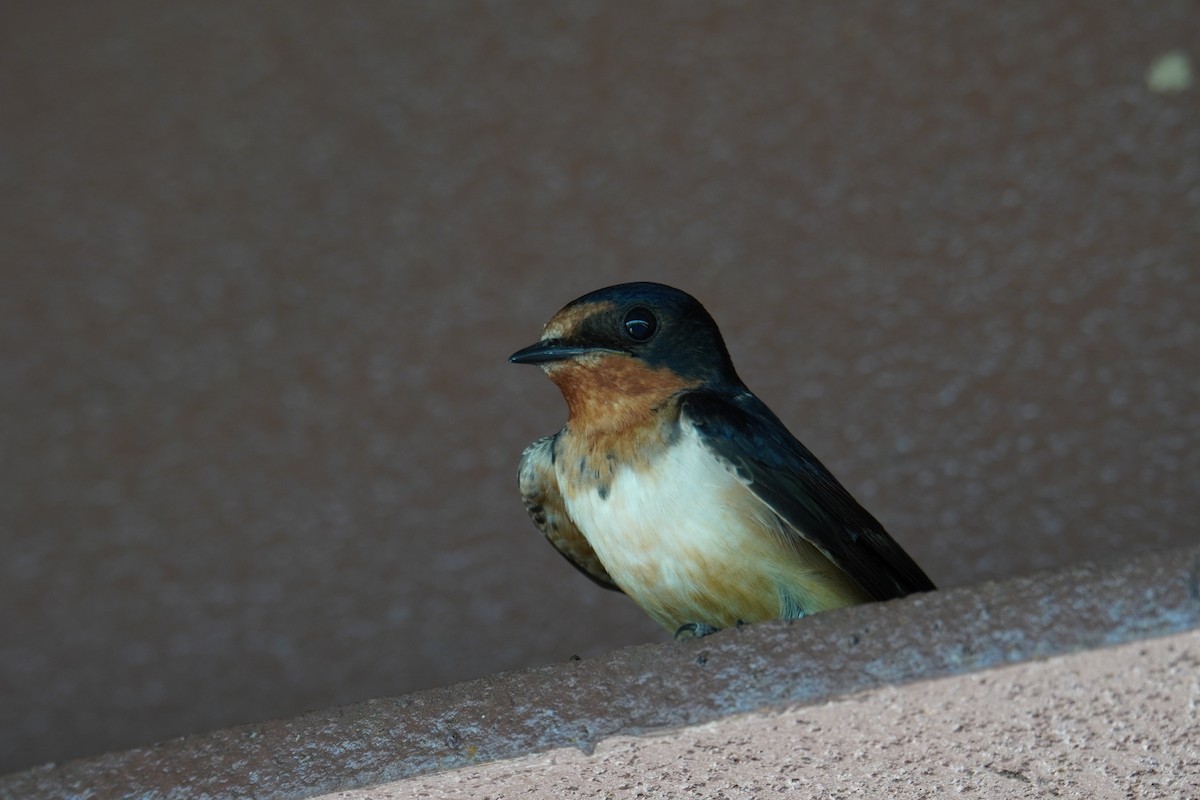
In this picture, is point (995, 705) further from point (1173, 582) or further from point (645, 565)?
point (645, 565)

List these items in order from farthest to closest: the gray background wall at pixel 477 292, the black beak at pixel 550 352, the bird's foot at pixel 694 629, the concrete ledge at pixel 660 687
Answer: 1. the gray background wall at pixel 477 292
2. the black beak at pixel 550 352
3. the bird's foot at pixel 694 629
4. the concrete ledge at pixel 660 687

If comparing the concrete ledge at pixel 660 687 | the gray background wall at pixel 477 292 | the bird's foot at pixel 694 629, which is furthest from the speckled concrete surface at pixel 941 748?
the gray background wall at pixel 477 292

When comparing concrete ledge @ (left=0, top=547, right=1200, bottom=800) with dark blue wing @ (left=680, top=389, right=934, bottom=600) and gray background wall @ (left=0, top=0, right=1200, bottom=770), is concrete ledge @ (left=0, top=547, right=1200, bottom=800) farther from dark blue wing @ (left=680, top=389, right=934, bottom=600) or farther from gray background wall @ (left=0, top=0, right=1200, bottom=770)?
gray background wall @ (left=0, top=0, right=1200, bottom=770)

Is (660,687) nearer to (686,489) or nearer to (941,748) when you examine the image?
(941,748)

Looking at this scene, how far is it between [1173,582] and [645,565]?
469 mm

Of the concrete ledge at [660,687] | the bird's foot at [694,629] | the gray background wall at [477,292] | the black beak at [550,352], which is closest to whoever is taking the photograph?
the concrete ledge at [660,687]

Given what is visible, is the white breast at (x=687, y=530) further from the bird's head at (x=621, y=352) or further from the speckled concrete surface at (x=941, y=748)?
the speckled concrete surface at (x=941, y=748)

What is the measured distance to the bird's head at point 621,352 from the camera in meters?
1.27

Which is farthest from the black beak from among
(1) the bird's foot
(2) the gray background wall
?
(2) the gray background wall

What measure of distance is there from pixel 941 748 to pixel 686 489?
0.32 metres

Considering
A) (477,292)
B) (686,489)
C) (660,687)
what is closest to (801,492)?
(686,489)

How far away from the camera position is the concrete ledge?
2.79ft

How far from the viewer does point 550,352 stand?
4.12 feet

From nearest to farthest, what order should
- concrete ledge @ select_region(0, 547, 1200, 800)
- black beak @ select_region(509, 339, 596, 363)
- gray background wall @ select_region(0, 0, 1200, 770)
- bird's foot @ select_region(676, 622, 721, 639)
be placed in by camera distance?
concrete ledge @ select_region(0, 547, 1200, 800) → bird's foot @ select_region(676, 622, 721, 639) → black beak @ select_region(509, 339, 596, 363) → gray background wall @ select_region(0, 0, 1200, 770)
